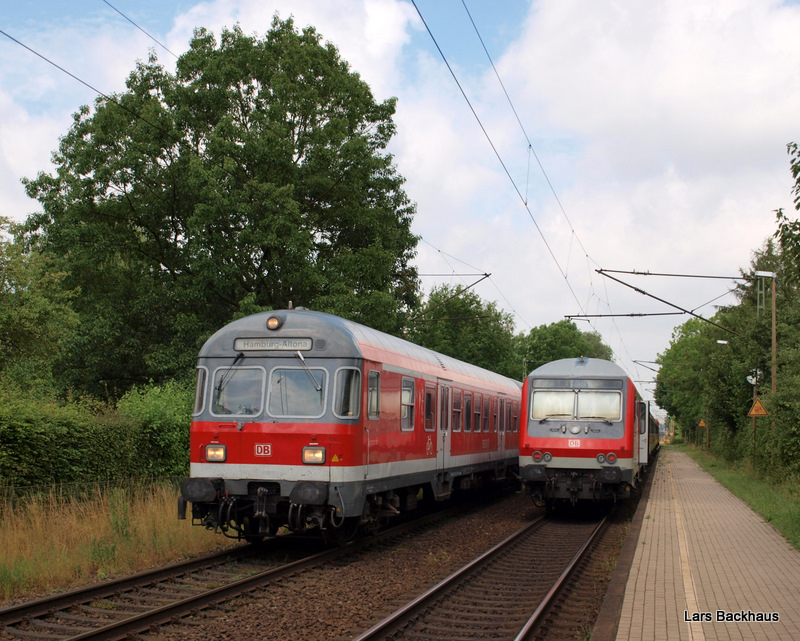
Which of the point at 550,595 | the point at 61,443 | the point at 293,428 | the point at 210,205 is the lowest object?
the point at 550,595

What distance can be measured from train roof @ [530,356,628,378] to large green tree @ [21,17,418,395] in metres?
9.11

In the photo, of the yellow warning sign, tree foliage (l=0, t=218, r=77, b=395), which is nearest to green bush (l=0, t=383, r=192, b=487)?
tree foliage (l=0, t=218, r=77, b=395)

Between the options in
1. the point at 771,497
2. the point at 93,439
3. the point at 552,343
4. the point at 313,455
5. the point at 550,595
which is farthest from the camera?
the point at 552,343

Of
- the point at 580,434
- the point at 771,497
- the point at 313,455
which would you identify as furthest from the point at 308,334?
the point at 771,497

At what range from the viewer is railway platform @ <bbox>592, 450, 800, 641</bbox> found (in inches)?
298

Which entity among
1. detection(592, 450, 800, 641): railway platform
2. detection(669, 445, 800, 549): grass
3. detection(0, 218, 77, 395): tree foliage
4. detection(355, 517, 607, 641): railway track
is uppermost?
detection(0, 218, 77, 395): tree foliage

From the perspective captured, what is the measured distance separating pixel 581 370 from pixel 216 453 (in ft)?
Answer: 28.5

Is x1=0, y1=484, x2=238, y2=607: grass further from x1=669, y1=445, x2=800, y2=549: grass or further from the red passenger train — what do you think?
x1=669, y1=445, x2=800, y2=549: grass

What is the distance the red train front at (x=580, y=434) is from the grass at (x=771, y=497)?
2814mm

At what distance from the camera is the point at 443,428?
53.4 feet

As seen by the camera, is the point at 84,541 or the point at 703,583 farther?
the point at 84,541

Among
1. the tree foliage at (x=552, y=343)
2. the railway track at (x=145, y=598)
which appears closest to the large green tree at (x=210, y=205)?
the railway track at (x=145, y=598)

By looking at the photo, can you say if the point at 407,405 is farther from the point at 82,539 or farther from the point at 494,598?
the point at 82,539

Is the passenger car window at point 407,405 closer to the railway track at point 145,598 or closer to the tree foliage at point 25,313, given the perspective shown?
the railway track at point 145,598
